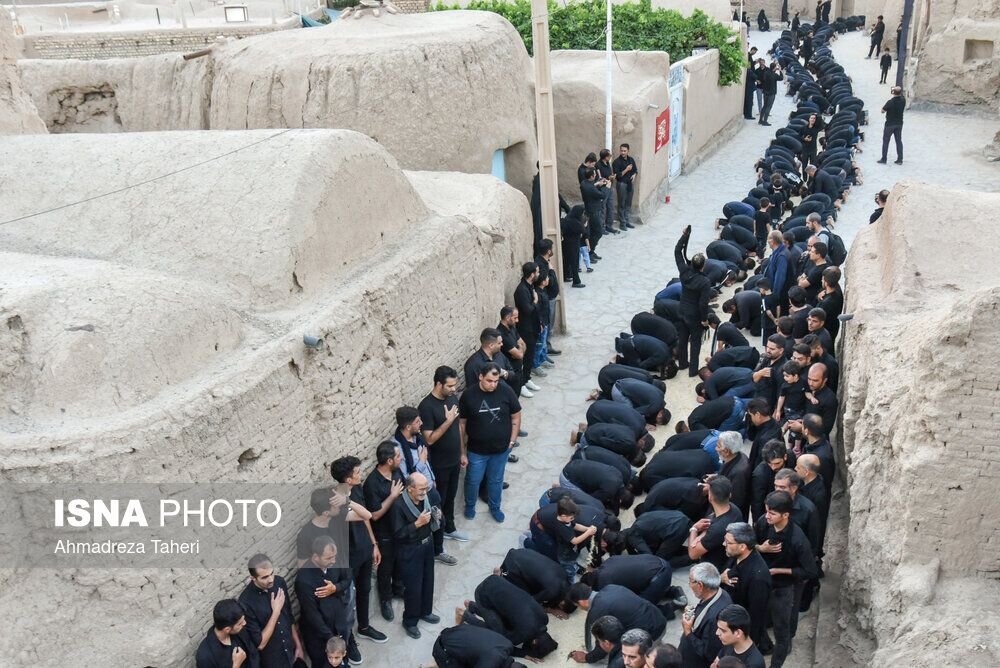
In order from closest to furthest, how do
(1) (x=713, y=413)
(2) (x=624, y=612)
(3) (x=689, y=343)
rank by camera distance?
(2) (x=624, y=612) → (1) (x=713, y=413) → (3) (x=689, y=343)

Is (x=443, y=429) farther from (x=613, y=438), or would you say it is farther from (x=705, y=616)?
(x=705, y=616)

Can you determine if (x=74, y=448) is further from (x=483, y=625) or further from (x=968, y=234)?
(x=968, y=234)

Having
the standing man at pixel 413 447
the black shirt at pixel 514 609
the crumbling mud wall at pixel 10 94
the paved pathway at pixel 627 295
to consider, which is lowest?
the paved pathway at pixel 627 295

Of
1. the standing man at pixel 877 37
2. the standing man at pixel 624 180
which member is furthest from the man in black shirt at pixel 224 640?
the standing man at pixel 877 37

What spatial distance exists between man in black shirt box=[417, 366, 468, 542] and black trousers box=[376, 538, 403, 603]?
86cm

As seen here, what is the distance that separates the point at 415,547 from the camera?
6840 mm

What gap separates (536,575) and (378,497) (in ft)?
4.26

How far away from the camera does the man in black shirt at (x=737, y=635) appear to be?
5.23 metres

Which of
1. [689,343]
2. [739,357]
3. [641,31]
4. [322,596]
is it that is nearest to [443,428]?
[322,596]

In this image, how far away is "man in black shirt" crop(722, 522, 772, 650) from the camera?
5.91 m

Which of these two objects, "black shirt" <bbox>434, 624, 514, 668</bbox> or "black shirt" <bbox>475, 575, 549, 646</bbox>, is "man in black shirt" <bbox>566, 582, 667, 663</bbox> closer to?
"black shirt" <bbox>475, 575, 549, 646</bbox>

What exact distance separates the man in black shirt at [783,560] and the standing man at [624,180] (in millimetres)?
8777

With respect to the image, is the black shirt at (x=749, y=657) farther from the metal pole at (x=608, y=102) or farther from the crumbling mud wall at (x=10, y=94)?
the metal pole at (x=608, y=102)

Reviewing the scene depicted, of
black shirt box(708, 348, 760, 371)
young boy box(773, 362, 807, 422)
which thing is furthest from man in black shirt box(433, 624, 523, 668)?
black shirt box(708, 348, 760, 371)
